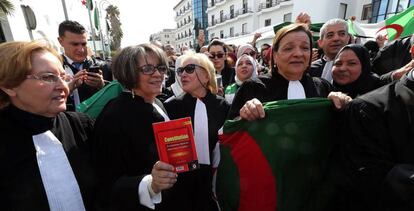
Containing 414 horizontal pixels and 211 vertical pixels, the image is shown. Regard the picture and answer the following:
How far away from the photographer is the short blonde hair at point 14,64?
4.40 ft

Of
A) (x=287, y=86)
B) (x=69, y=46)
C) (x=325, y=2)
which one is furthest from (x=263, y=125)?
(x=325, y=2)

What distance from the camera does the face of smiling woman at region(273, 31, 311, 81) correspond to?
196 centimetres

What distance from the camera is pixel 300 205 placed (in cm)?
180

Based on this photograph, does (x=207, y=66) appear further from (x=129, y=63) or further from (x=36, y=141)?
(x=36, y=141)

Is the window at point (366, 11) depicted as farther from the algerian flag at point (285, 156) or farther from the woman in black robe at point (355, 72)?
the algerian flag at point (285, 156)

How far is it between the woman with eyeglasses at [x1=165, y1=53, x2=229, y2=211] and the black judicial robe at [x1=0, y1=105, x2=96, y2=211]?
83cm

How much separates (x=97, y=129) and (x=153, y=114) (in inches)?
16.2

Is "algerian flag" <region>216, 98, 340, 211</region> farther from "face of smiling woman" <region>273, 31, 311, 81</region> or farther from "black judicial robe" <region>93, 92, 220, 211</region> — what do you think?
"black judicial robe" <region>93, 92, 220, 211</region>

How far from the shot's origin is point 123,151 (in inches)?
64.1

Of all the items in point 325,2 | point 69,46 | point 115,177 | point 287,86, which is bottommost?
point 115,177

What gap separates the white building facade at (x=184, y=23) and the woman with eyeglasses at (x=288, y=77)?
66977mm

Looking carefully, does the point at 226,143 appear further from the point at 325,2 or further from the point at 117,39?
the point at 117,39

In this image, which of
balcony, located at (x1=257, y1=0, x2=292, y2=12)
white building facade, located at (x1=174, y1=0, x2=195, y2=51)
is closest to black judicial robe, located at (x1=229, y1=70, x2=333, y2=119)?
balcony, located at (x1=257, y1=0, x2=292, y2=12)

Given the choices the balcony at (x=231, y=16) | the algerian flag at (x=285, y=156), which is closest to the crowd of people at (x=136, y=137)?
the algerian flag at (x=285, y=156)
